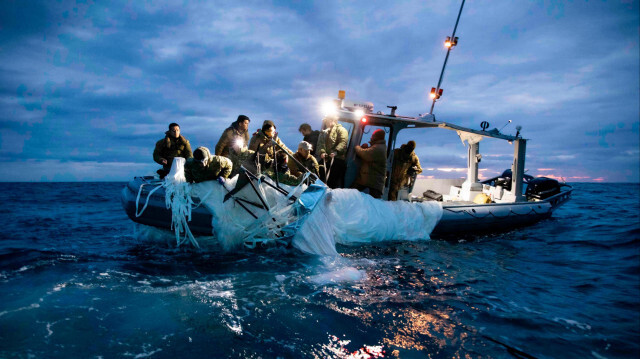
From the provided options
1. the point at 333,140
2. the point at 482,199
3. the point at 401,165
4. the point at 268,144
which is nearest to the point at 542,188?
the point at 482,199

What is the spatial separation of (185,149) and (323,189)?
3192 millimetres

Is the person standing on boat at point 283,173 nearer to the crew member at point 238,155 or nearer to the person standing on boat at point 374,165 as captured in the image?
the crew member at point 238,155

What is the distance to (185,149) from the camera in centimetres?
633

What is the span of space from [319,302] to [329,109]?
171 inches

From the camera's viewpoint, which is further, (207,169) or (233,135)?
(233,135)

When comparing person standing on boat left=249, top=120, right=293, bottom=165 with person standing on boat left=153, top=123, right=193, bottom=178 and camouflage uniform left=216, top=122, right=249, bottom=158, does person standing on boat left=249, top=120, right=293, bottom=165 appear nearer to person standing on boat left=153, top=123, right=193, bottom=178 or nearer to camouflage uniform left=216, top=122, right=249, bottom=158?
camouflage uniform left=216, top=122, right=249, bottom=158

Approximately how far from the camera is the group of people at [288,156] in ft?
16.6

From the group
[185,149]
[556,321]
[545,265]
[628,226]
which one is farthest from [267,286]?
[628,226]

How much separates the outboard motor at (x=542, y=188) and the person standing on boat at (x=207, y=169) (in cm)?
966

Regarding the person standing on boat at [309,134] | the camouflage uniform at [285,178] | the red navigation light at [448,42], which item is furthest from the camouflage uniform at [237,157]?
the red navigation light at [448,42]

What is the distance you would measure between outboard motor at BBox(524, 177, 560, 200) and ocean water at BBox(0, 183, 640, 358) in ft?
13.2

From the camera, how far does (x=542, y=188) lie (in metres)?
10.1

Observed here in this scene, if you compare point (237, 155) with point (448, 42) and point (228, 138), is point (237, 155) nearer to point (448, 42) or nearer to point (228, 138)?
point (228, 138)

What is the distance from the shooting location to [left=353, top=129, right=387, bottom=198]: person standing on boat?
640cm
